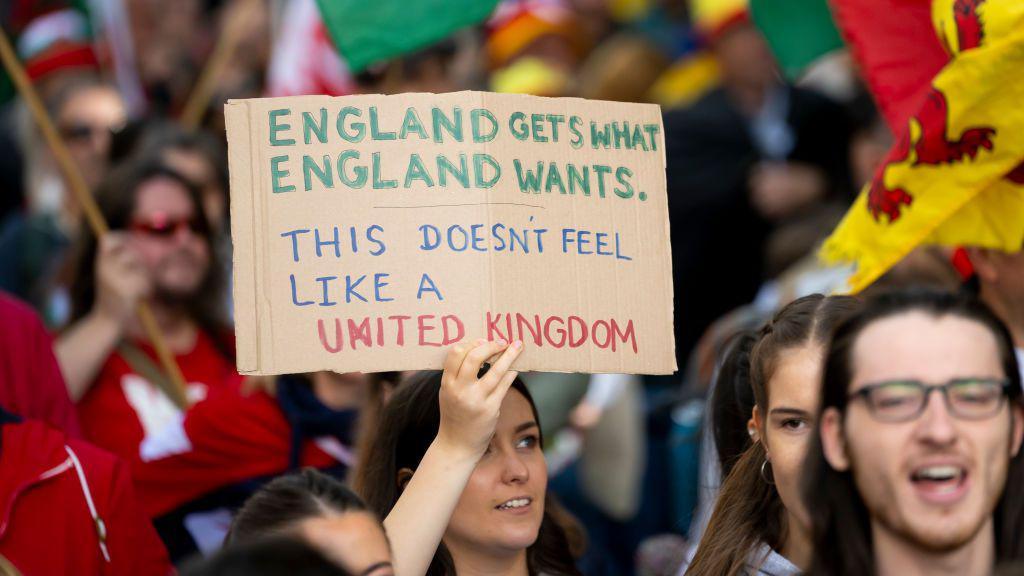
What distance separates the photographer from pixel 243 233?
360cm

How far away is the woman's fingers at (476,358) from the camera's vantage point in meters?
→ 3.44

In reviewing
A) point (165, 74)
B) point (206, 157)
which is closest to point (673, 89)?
point (165, 74)

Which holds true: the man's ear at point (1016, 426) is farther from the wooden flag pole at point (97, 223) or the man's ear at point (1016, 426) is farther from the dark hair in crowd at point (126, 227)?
the dark hair in crowd at point (126, 227)

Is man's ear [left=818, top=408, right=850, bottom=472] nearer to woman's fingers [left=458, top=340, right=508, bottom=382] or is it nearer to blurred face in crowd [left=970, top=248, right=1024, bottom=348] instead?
woman's fingers [left=458, top=340, right=508, bottom=382]

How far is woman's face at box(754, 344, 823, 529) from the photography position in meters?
3.57

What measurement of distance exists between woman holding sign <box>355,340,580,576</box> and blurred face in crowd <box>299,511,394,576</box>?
21 centimetres

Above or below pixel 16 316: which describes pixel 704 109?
above

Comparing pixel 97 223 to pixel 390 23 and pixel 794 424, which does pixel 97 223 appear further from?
pixel 794 424

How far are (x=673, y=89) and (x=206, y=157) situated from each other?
3383mm

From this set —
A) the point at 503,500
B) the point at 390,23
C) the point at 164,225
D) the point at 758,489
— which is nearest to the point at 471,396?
the point at 503,500

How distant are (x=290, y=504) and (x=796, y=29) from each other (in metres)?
2.98

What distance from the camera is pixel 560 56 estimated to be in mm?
10031

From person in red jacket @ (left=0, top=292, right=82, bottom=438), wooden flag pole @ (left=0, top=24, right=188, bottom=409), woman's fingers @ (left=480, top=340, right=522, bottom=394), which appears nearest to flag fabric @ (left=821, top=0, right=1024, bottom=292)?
woman's fingers @ (left=480, top=340, right=522, bottom=394)

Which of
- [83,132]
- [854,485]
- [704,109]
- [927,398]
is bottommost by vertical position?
[854,485]
